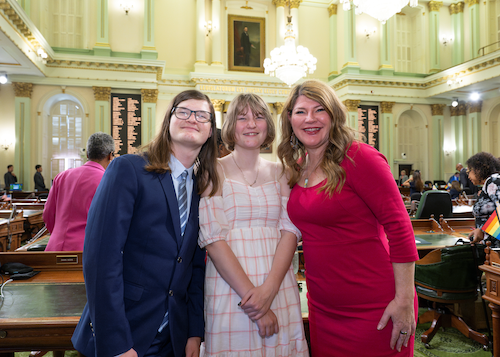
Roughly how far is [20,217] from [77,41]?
9.31 metres

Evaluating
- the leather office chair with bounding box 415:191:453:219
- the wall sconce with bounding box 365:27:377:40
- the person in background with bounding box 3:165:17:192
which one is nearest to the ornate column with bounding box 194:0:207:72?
the wall sconce with bounding box 365:27:377:40

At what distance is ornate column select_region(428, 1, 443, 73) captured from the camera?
15.0 metres

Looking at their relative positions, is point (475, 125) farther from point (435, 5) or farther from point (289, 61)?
point (289, 61)

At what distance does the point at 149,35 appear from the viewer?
39.1ft

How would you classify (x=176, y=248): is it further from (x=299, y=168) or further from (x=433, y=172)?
(x=433, y=172)

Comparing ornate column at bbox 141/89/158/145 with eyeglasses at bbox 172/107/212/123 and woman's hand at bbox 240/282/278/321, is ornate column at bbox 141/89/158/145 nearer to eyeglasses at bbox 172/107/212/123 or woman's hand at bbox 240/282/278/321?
eyeglasses at bbox 172/107/212/123

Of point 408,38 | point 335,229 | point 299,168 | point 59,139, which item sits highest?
point 408,38

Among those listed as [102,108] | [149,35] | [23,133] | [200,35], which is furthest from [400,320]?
[200,35]

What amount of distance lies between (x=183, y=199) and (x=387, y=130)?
48.2ft

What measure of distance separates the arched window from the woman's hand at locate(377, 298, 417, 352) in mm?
12879

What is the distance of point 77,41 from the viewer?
12.3m

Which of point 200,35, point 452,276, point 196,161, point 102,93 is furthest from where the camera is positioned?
point 200,35

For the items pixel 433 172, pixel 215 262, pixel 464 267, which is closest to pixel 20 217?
pixel 215 262

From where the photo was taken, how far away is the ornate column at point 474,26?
1430cm
